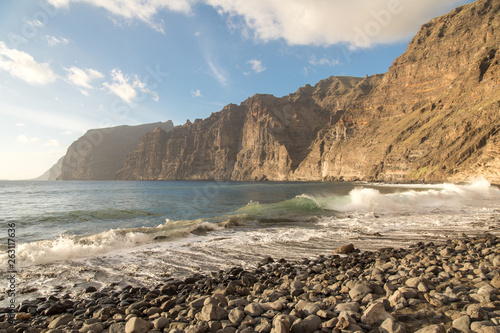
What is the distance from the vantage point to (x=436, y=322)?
3863mm

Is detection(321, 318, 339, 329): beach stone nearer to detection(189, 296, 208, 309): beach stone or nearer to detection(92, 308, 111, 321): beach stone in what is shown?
detection(189, 296, 208, 309): beach stone

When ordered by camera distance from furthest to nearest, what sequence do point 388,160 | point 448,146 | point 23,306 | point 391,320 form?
point 388,160
point 448,146
point 23,306
point 391,320

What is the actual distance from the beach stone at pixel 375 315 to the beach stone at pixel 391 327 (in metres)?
0.25

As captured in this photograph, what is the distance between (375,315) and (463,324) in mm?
1131

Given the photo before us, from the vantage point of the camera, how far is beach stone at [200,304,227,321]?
4.44m

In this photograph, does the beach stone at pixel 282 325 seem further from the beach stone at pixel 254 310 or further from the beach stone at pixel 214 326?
the beach stone at pixel 214 326

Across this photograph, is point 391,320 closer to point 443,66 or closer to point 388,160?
point 388,160

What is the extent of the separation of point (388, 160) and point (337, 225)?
103m

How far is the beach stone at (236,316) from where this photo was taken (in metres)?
4.31

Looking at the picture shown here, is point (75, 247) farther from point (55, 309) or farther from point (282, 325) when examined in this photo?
point (282, 325)

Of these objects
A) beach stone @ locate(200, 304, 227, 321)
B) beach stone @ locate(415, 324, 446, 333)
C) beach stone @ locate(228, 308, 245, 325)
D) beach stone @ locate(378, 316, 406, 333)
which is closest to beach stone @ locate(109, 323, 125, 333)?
beach stone @ locate(200, 304, 227, 321)

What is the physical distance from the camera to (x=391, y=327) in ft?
11.6

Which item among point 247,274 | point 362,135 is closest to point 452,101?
point 362,135

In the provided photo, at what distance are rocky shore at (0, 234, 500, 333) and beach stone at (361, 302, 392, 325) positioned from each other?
16 millimetres
